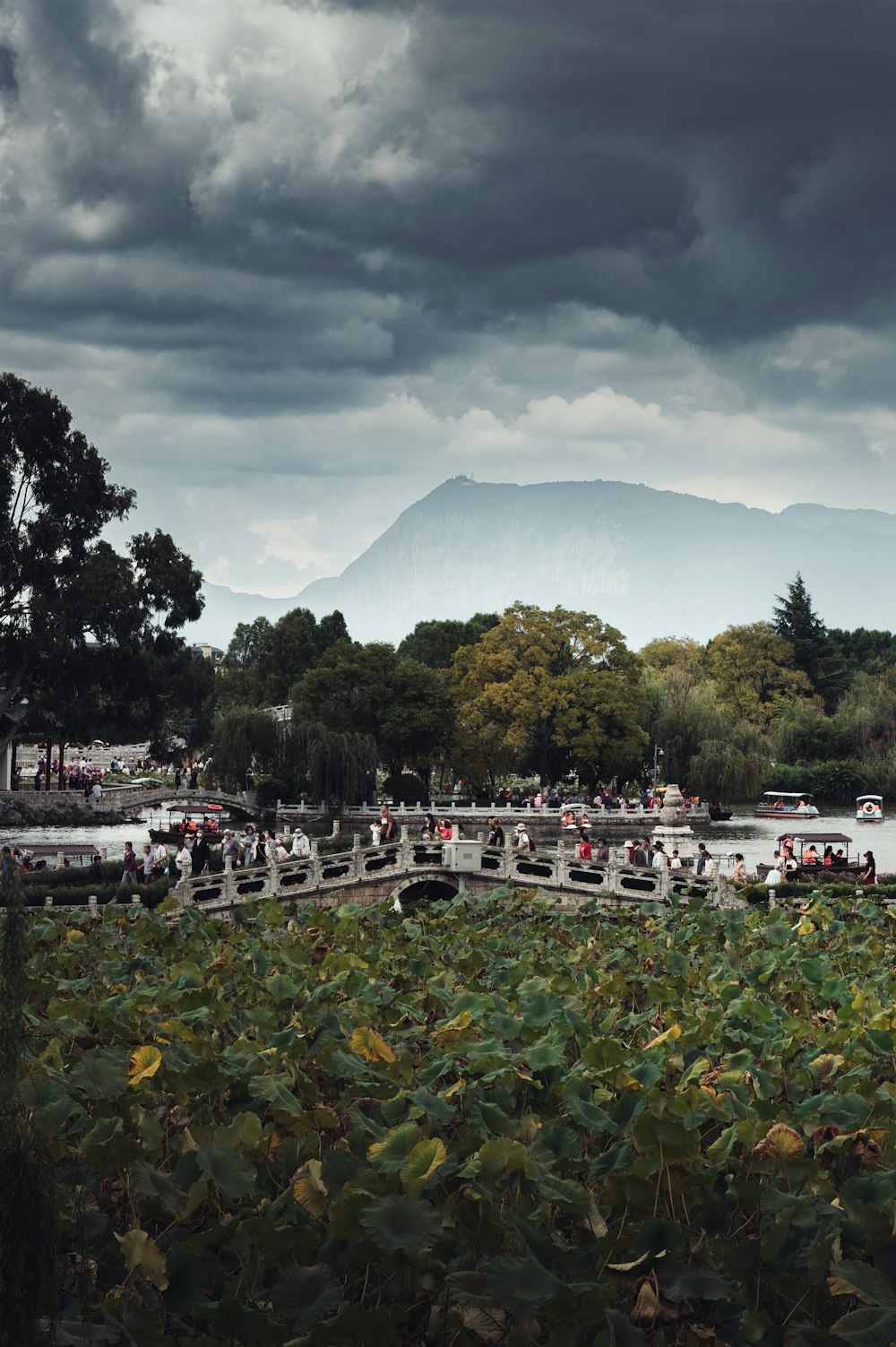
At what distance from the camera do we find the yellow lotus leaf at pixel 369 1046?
8.36m

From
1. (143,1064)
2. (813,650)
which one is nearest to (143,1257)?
(143,1064)

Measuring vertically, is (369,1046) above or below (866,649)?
below

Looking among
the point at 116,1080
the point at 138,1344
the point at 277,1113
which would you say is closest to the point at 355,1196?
the point at 138,1344

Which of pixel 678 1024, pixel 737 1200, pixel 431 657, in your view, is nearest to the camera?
pixel 737 1200

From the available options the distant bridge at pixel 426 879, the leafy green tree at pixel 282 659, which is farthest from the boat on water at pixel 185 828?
the leafy green tree at pixel 282 659

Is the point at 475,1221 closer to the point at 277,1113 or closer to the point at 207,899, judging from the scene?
the point at 277,1113

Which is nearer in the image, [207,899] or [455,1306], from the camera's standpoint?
[455,1306]

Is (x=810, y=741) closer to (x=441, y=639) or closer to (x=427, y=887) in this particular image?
(x=441, y=639)

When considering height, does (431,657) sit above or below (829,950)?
above

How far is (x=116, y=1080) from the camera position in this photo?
7617mm

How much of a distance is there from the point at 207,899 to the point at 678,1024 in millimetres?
16489

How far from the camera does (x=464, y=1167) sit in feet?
21.4

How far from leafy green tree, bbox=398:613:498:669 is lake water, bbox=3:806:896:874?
104 ft

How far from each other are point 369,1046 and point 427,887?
20.2 metres
